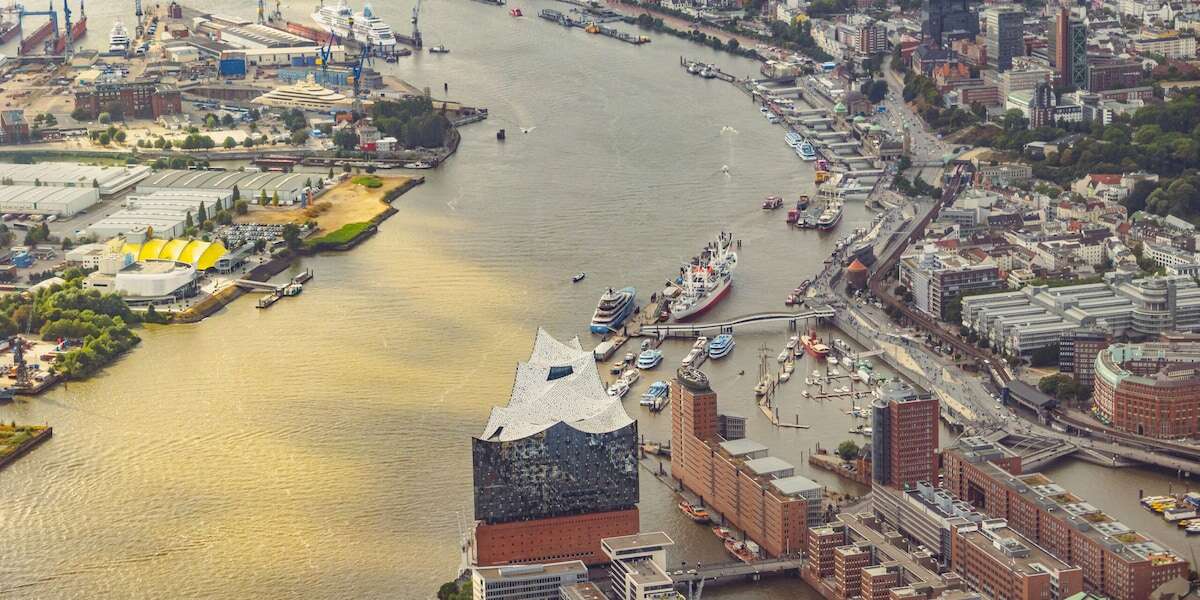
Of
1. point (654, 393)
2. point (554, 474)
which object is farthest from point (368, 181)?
point (554, 474)

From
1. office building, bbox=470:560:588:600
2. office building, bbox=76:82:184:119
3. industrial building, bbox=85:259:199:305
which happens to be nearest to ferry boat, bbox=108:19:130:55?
office building, bbox=76:82:184:119

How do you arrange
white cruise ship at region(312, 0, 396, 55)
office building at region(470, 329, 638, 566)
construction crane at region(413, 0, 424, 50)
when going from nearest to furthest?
office building at region(470, 329, 638, 566), white cruise ship at region(312, 0, 396, 55), construction crane at region(413, 0, 424, 50)

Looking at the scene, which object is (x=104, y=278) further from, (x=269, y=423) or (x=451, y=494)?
(x=451, y=494)

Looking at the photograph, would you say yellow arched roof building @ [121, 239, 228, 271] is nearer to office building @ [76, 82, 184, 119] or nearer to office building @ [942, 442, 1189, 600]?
office building @ [76, 82, 184, 119]

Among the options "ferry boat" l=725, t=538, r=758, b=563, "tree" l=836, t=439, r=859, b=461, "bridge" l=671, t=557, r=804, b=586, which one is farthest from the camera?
"tree" l=836, t=439, r=859, b=461

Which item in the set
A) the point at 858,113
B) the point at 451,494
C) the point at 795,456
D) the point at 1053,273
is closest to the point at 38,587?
the point at 451,494

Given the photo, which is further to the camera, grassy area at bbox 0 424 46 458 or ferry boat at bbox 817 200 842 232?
ferry boat at bbox 817 200 842 232
